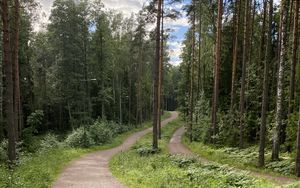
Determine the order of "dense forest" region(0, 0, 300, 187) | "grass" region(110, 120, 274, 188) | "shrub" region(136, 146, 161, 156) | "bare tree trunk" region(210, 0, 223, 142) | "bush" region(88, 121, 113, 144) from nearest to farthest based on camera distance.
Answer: "grass" region(110, 120, 274, 188) < "dense forest" region(0, 0, 300, 187) < "shrub" region(136, 146, 161, 156) < "bare tree trunk" region(210, 0, 223, 142) < "bush" region(88, 121, 113, 144)

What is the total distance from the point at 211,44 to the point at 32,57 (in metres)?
20.1

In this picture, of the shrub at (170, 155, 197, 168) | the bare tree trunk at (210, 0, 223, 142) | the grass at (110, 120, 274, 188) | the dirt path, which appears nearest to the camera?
the grass at (110, 120, 274, 188)

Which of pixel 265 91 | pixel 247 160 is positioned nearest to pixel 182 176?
pixel 265 91

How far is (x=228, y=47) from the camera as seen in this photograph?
1222 inches

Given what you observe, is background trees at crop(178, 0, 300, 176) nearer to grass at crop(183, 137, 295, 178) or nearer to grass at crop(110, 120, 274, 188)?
grass at crop(183, 137, 295, 178)

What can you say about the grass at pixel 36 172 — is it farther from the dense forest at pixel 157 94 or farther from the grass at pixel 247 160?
the grass at pixel 247 160

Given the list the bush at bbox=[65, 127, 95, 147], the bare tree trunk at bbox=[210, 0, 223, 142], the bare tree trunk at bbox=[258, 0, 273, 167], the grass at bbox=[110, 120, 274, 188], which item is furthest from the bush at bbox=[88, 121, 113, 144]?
the bare tree trunk at bbox=[258, 0, 273, 167]

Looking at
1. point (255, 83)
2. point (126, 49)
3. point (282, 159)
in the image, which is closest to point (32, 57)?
point (126, 49)

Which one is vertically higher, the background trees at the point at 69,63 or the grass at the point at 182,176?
the background trees at the point at 69,63

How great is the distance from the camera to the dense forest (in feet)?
44.6

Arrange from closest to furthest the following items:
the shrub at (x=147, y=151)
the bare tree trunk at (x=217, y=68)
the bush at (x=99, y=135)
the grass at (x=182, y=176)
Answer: the grass at (x=182, y=176) < the shrub at (x=147, y=151) < the bare tree trunk at (x=217, y=68) < the bush at (x=99, y=135)

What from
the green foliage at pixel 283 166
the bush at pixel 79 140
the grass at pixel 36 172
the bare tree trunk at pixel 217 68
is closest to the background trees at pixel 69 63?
the bush at pixel 79 140

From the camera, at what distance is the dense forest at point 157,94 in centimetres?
1360

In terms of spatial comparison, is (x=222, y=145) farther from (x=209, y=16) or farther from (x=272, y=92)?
(x=209, y=16)
